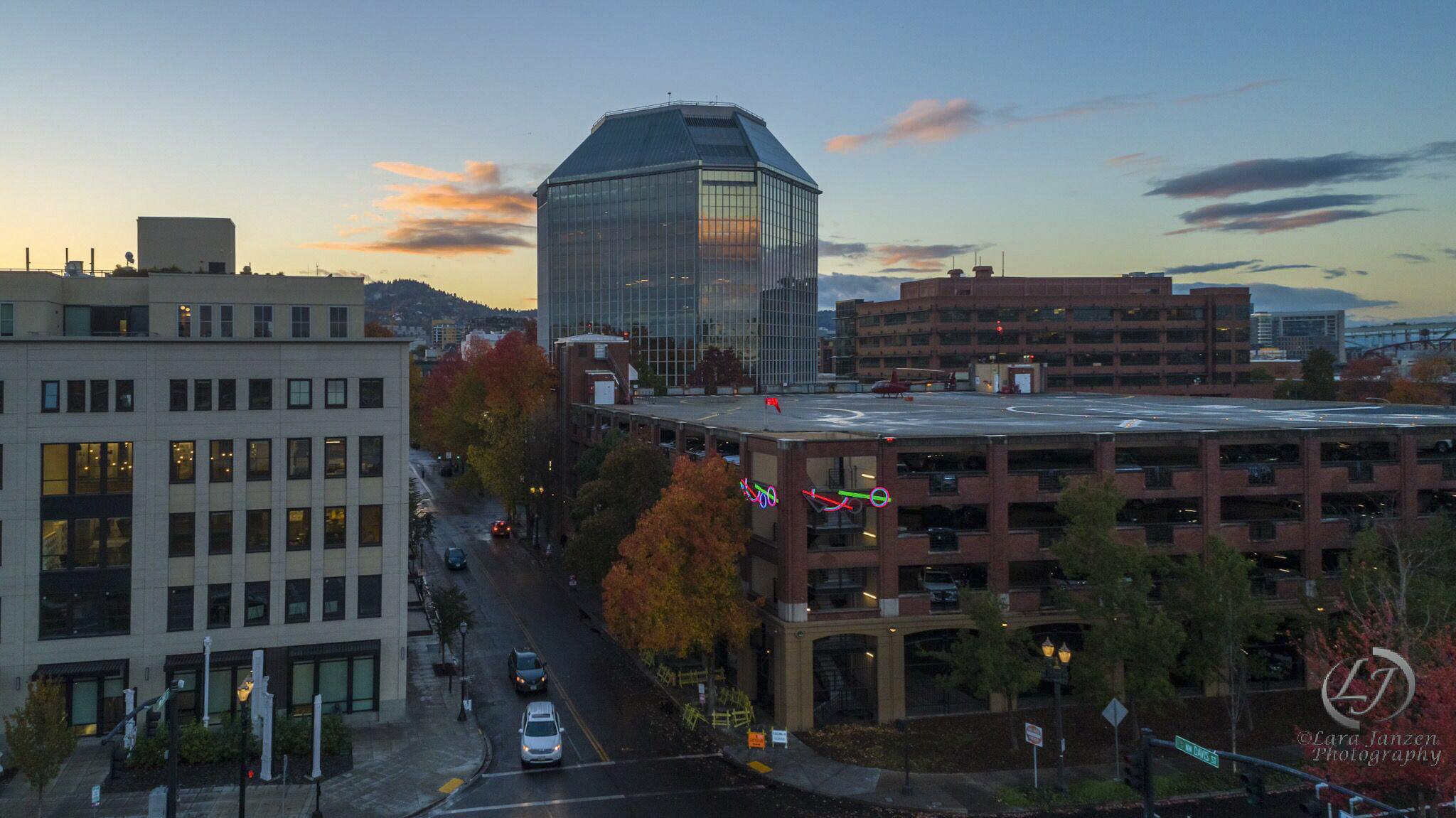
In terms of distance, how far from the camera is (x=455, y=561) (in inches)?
2803

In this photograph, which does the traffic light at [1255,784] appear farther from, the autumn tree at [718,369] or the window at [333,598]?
the autumn tree at [718,369]

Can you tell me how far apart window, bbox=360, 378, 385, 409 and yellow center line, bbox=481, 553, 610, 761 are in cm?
1549

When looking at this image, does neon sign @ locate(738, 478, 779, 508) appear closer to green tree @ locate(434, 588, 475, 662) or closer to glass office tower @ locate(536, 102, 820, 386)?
green tree @ locate(434, 588, 475, 662)

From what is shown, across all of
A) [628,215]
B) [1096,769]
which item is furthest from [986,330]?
[1096,769]

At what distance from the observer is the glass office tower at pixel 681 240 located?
143 metres

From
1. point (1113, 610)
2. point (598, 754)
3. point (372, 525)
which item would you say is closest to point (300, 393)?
point (372, 525)

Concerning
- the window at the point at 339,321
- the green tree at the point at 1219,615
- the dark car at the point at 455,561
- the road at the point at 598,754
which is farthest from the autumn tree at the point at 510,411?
the green tree at the point at 1219,615

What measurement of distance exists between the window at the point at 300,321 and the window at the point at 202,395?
4207mm

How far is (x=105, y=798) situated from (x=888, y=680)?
28556mm

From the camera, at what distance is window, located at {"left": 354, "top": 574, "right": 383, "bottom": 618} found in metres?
41.2

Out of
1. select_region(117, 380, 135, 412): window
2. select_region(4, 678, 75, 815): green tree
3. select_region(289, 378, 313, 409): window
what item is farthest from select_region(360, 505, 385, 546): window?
select_region(4, 678, 75, 815): green tree

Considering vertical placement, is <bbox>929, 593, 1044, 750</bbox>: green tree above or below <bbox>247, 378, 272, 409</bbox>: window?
below

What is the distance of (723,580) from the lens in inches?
1563

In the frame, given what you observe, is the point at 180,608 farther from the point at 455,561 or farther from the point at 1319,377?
the point at 1319,377
